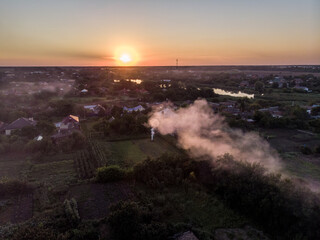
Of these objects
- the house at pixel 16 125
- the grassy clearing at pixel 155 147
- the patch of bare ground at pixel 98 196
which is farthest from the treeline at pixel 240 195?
the house at pixel 16 125

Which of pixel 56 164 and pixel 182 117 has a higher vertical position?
pixel 182 117

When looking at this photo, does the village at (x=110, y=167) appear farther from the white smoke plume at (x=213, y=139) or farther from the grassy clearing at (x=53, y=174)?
the white smoke plume at (x=213, y=139)

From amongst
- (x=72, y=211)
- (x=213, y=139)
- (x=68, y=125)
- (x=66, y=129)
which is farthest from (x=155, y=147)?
(x=68, y=125)

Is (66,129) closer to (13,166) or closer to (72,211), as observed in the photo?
(13,166)

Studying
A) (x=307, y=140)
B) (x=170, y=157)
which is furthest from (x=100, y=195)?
(x=307, y=140)

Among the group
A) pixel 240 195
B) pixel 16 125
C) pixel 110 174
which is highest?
pixel 16 125

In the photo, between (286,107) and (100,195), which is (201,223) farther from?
(286,107)

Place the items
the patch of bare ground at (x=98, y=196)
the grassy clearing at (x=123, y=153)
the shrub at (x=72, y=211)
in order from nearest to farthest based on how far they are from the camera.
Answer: the shrub at (x=72, y=211) → the patch of bare ground at (x=98, y=196) → the grassy clearing at (x=123, y=153)
